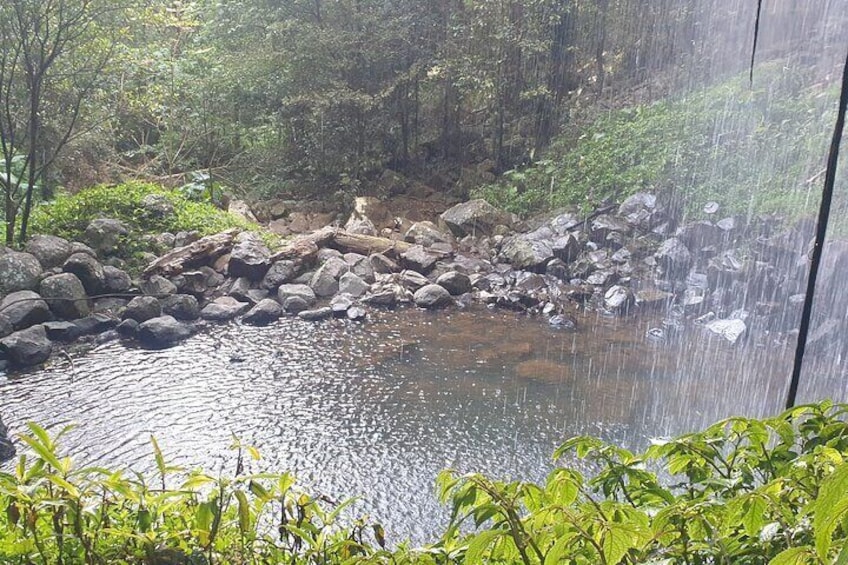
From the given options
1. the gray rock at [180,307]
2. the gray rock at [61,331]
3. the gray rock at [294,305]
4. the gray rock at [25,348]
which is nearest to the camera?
the gray rock at [25,348]

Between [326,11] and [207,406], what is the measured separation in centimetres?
1058

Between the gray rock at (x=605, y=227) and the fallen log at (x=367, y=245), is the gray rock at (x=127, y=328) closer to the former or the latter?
the fallen log at (x=367, y=245)

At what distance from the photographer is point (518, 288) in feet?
34.8

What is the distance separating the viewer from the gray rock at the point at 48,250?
29.0 ft

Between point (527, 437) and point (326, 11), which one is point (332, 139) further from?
point (527, 437)

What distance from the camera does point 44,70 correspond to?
30.3 feet

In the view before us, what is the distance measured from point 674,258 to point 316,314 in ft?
19.4

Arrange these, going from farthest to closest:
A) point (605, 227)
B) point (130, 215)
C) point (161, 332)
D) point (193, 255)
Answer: point (605, 227), point (130, 215), point (193, 255), point (161, 332)

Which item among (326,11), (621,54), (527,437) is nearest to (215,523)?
(527,437)

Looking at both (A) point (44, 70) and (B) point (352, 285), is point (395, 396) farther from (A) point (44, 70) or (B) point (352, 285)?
(A) point (44, 70)

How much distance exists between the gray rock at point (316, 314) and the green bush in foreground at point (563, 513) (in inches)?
306

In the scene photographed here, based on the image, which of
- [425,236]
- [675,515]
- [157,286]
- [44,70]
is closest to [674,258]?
[425,236]

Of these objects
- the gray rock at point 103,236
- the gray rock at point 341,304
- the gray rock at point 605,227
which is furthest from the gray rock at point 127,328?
the gray rock at point 605,227

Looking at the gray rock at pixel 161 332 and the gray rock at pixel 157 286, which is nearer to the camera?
the gray rock at pixel 161 332
